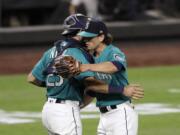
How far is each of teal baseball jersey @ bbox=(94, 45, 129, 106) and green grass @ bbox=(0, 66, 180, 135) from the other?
10.7 ft

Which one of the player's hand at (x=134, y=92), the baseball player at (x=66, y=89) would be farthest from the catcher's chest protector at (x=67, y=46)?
the player's hand at (x=134, y=92)

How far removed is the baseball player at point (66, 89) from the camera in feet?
18.1

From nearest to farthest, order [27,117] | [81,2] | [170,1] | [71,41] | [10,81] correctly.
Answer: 1. [71,41]
2. [27,117]
3. [10,81]
4. [81,2]
5. [170,1]

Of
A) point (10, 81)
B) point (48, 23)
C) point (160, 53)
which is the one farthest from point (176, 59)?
point (10, 81)

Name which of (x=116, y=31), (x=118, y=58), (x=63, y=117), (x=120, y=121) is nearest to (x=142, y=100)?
(x=116, y=31)

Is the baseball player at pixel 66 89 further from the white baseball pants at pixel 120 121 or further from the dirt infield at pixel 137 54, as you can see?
the dirt infield at pixel 137 54

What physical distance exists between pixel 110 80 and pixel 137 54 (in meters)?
11.4

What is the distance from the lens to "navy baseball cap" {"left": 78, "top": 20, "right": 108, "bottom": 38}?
5.57 m

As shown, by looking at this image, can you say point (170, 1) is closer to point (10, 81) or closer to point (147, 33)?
point (147, 33)

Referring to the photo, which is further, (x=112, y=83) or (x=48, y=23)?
(x=48, y=23)

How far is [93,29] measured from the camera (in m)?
5.64

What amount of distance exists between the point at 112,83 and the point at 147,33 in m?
11.4

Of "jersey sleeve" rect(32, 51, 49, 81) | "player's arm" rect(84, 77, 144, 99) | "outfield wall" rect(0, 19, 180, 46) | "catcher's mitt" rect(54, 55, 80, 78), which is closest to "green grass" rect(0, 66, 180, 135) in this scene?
"outfield wall" rect(0, 19, 180, 46)

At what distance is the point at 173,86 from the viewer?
536 inches
